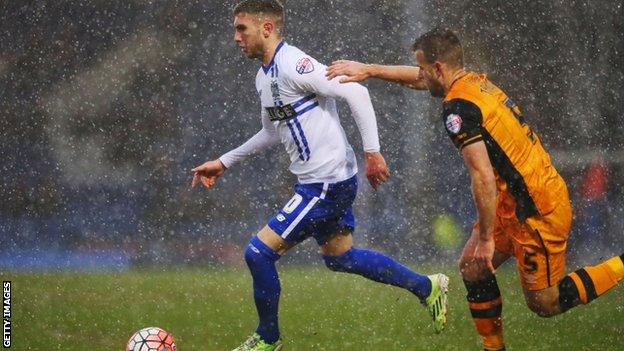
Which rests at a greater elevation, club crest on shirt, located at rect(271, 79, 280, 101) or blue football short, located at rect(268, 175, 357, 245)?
club crest on shirt, located at rect(271, 79, 280, 101)

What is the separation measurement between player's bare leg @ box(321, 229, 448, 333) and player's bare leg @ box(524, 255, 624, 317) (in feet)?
3.33

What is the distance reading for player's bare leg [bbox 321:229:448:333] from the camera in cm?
664

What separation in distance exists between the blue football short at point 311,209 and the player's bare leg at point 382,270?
210mm

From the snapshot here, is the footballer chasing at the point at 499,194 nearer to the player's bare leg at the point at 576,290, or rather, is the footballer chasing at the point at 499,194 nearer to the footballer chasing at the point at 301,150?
the player's bare leg at the point at 576,290

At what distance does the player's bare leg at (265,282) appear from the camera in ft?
20.6

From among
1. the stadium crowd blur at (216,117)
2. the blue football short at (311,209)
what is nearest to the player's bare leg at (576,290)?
the blue football short at (311,209)

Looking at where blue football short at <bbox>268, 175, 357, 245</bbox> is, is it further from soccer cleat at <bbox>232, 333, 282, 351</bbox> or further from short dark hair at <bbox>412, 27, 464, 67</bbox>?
short dark hair at <bbox>412, 27, 464, 67</bbox>

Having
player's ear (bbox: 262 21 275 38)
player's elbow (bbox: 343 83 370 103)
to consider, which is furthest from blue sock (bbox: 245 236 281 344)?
player's ear (bbox: 262 21 275 38)

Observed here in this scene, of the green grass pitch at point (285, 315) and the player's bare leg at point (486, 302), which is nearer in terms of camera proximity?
the player's bare leg at point (486, 302)

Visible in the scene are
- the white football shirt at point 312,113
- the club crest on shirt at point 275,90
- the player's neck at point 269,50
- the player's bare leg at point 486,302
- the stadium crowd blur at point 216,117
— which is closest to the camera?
the player's bare leg at point 486,302

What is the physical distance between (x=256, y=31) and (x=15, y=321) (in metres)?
3.96

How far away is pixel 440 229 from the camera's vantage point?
14.5 meters

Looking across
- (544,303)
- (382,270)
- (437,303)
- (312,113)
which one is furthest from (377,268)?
(544,303)

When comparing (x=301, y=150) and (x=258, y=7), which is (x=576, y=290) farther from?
(x=258, y=7)
